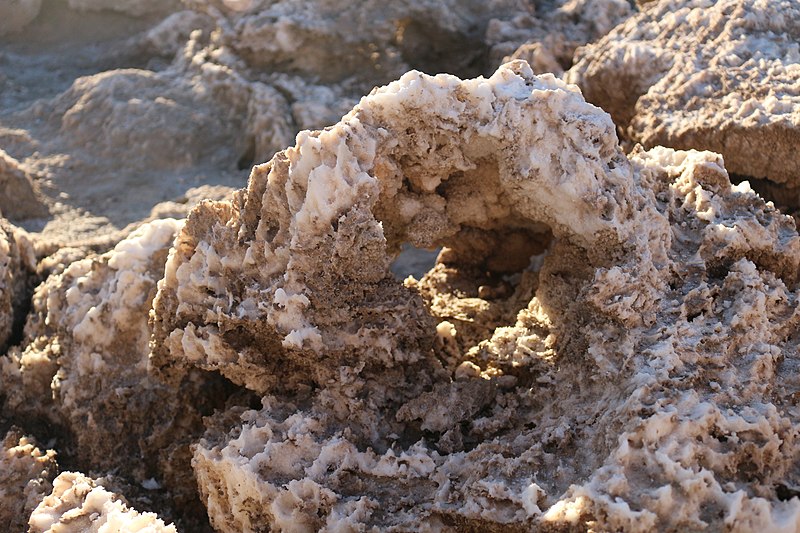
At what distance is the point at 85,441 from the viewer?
6.79ft

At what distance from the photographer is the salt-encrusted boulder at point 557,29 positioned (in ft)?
11.8

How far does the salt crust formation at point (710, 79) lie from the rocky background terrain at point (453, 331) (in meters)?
0.01

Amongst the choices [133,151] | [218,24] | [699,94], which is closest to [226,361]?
[699,94]

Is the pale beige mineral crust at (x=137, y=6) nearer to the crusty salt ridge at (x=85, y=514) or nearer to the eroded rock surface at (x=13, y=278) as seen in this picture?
the eroded rock surface at (x=13, y=278)

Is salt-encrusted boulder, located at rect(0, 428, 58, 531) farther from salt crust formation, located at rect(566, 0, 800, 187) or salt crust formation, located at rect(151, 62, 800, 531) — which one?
salt crust formation, located at rect(566, 0, 800, 187)

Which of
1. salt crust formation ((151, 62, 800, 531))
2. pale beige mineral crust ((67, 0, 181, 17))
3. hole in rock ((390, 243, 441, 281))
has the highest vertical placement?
salt crust formation ((151, 62, 800, 531))

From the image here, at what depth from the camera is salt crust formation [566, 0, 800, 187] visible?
7.79 feet

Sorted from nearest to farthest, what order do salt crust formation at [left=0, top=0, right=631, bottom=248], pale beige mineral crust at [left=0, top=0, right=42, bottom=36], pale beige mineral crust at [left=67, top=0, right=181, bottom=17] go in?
salt crust formation at [left=0, top=0, right=631, bottom=248] < pale beige mineral crust at [left=0, top=0, right=42, bottom=36] < pale beige mineral crust at [left=67, top=0, right=181, bottom=17]

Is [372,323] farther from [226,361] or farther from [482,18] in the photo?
[482,18]

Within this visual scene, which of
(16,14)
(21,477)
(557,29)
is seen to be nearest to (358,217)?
(21,477)

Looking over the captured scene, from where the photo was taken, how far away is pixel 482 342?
2.06 metres

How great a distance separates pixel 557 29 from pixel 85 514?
10.0 ft

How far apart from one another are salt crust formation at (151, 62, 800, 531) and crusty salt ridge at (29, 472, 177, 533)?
0.58 ft

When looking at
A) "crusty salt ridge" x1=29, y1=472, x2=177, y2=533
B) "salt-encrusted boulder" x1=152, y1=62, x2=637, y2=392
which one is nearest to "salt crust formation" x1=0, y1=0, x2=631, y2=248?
"salt-encrusted boulder" x1=152, y1=62, x2=637, y2=392
